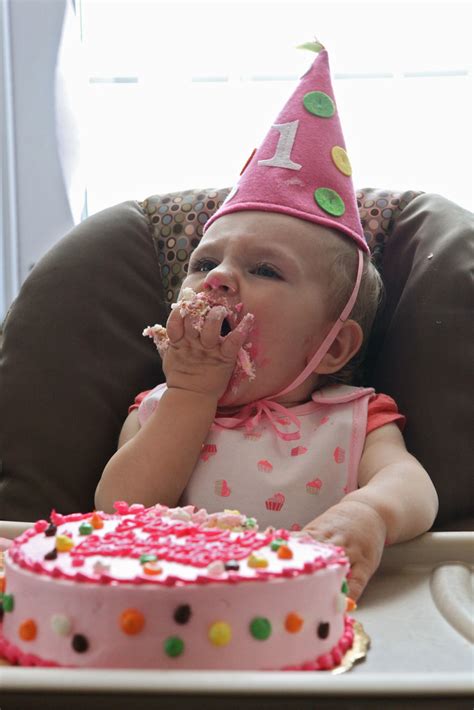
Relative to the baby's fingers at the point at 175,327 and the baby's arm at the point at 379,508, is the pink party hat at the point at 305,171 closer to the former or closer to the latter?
the baby's fingers at the point at 175,327

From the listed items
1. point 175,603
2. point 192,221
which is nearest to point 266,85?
point 192,221

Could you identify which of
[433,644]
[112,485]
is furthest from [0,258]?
[433,644]

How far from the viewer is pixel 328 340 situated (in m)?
1.28

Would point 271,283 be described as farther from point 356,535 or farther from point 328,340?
point 356,535

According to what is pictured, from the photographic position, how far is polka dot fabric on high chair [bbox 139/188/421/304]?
58.0 inches

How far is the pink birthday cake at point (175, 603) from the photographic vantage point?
0.61 metres

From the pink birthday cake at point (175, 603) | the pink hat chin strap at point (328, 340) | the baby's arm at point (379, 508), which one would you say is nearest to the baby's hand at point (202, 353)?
the pink hat chin strap at point (328, 340)

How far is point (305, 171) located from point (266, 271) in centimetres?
16

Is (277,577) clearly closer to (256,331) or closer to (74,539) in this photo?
(74,539)

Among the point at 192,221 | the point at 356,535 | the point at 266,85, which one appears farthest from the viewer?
the point at 266,85

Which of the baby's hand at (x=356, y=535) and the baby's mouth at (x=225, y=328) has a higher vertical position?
the baby's mouth at (x=225, y=328)

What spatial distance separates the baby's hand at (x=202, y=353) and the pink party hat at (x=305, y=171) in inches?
7.4

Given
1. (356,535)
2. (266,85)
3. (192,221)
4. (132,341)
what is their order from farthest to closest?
(266,85), (192,221), (132,341), (356,535)

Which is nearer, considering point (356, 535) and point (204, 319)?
point (356, 535)
